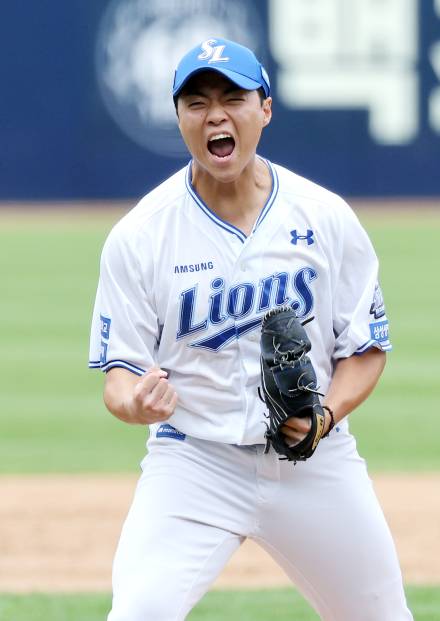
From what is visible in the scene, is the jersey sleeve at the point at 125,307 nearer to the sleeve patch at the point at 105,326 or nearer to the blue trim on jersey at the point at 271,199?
the sleeve patch at the point at 105,326

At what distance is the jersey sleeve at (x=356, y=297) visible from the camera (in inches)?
133

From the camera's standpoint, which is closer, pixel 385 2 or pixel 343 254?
pixel 343 254

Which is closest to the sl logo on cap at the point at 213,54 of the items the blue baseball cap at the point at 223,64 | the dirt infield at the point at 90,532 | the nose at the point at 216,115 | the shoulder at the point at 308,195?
the blue baseball cap at the point at 223,64

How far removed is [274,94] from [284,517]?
18180 mm

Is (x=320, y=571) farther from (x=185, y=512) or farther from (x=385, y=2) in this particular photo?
(x=385, y=2)

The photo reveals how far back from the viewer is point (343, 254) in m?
3.38

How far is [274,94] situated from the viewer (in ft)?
69.1

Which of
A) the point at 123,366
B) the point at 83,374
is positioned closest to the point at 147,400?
the point at 123,366

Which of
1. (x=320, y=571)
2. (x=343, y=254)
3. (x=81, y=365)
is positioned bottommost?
(x=81, y=365)

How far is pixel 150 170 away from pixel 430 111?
4.44 metres

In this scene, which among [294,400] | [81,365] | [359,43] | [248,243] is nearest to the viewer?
[294,400]

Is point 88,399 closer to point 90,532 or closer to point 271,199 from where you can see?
point 90,532

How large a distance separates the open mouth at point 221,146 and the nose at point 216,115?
0.05m

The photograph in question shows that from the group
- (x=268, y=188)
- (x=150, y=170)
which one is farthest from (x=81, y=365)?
(x=150, y=170)
